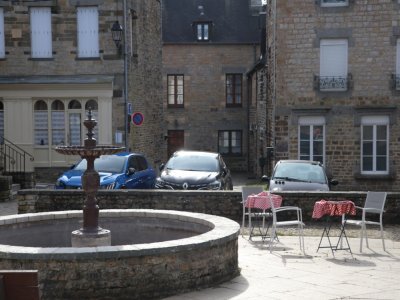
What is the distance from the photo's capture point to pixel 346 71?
22.0m

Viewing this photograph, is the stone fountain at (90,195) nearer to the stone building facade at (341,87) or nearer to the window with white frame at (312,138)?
the stone building facade at (341,87)

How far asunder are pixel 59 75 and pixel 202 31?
47.9ft

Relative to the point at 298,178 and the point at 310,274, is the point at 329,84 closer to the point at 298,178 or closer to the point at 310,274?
the point at 298,178

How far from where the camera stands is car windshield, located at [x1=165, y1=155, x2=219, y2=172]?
58.2 feet

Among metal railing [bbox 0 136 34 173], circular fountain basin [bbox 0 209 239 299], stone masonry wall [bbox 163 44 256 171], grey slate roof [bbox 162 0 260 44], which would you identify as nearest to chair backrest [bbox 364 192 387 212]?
circular fountain basin [bbox 0 209 239 299]

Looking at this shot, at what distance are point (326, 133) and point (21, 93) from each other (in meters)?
11.2

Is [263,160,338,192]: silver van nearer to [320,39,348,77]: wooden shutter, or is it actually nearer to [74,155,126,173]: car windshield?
[74,155,126,173]: car windshield

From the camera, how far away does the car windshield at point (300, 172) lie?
16172 millimetres

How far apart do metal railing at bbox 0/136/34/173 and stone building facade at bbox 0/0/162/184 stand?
0.21m

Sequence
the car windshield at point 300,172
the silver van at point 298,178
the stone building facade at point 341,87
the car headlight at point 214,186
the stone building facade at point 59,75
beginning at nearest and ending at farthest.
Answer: the silver van at point 298,178
the car windshield at point 300,172
the car headlight at point 214,186
the stone building facade at point 341,87
the stone building facade at point 59,75

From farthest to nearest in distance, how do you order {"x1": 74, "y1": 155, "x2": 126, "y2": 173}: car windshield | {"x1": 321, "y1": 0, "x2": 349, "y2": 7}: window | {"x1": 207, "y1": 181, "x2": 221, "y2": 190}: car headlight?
{"x1": 321, "y1": 0, "x2": 349, "y2": 7}: window, {"x1": 74, "y1": 155, "x2": 126, "y2": 173}: car windshield, {"x1": 207, "y1": 181, "x2": 221, "y2": 190}: car headlight

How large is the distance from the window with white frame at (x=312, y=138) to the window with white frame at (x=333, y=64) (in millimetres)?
1220

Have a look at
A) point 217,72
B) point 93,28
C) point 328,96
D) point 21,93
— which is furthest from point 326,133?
point 217,72

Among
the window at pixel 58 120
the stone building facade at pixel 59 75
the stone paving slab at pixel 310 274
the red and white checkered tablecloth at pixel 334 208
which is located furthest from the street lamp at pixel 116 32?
the red and white checkered tablecloth at pixel 334 208
